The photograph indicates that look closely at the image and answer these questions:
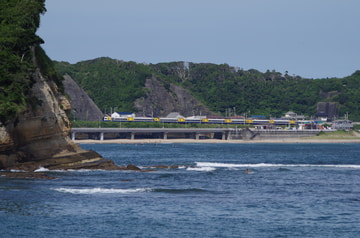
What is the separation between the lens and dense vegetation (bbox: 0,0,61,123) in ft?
194

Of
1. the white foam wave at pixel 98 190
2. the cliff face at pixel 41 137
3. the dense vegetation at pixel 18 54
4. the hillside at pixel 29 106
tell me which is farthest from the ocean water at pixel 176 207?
the dense vegetation at pixel 18 54

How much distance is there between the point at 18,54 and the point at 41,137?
8661 mm

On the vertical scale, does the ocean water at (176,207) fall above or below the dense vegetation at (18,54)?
below

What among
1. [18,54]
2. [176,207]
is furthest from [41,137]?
[176,207]

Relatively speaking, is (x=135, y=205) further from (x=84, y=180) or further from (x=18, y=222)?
(x=84, y=180)

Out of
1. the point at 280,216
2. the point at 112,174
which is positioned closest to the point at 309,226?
the point at 280,216

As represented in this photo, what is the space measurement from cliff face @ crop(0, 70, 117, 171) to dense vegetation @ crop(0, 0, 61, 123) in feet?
3.79

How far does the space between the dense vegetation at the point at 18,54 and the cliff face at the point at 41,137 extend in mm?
1156

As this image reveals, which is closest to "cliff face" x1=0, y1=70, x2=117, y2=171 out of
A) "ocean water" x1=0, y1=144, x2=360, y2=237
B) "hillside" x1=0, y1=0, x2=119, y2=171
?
"hillside" x1=0, y1=0, x2=119, y2=171

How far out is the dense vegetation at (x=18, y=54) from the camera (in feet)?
194

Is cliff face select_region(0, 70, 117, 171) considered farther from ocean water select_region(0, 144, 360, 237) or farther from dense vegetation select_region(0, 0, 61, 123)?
ocean water select_region(0, 144, 360, 237)

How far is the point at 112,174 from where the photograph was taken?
6500 centimetres

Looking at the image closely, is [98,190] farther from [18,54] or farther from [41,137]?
[18,54]

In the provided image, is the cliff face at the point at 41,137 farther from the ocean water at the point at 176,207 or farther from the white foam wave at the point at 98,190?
the white foam wave at the point at 98,190
